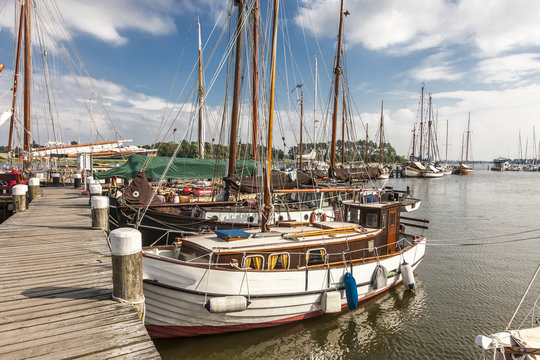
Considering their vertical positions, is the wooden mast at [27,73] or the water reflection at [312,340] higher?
the wooden mast at [27,73]

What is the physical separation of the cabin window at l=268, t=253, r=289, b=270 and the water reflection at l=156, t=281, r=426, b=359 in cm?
243

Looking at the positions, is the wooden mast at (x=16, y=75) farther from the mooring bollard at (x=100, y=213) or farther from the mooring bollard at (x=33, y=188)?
the mooring bollard at (x=100, y=213)

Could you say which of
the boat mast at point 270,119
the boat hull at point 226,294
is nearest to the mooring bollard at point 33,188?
the boat hull at point 226,294

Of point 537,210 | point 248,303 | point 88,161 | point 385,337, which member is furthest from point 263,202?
point 537,210

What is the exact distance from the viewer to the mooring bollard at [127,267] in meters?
5.43

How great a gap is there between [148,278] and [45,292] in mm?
3246

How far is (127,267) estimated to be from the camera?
5.48 m

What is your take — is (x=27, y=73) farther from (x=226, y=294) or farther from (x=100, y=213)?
(x=226, y=294)

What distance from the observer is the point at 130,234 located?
5465 mm

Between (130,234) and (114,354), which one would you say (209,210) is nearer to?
(130,234)

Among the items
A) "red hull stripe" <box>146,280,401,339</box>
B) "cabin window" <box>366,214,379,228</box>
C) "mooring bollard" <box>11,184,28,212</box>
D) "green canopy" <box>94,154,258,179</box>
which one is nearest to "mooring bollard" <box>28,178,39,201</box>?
"mooring bollard" <box>11,184,28,212</box>

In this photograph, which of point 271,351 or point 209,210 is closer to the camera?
point 271,351

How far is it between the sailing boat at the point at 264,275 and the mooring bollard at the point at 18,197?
7.51 m

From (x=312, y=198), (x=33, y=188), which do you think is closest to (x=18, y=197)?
(x=33, y=188)
